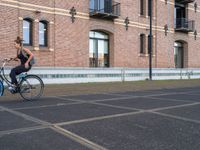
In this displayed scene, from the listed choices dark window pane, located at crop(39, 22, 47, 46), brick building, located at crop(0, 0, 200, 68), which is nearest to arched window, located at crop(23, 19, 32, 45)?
brick building, located at crop(0, 0, 200, 68)

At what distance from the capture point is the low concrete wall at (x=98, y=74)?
18.2 m

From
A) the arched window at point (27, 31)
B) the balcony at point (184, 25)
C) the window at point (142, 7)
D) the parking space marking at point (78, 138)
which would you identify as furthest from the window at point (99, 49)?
the parking space marking at point (78, 138)

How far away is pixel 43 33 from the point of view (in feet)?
65.4

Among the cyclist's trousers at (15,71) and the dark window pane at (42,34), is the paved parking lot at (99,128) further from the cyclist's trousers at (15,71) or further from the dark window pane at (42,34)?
the dark window pane at (42,34)

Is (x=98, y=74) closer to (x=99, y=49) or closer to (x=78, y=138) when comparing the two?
(x=99, y=49)

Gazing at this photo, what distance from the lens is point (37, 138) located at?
4539 mm

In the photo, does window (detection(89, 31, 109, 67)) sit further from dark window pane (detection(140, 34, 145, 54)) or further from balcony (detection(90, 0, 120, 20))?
dark window pane (detection(140, 34, 145, 54))

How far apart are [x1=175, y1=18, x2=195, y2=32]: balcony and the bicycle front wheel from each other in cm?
2303

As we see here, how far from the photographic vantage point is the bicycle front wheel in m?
9.06

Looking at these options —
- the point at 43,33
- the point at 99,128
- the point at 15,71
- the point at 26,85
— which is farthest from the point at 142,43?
the point at 99,128

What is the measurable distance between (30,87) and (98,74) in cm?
1210

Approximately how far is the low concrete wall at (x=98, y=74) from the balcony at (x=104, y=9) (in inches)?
156

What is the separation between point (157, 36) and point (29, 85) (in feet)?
67.3

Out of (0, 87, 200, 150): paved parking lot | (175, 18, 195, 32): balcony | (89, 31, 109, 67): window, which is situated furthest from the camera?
(175, 18, 195, 32): balcony
